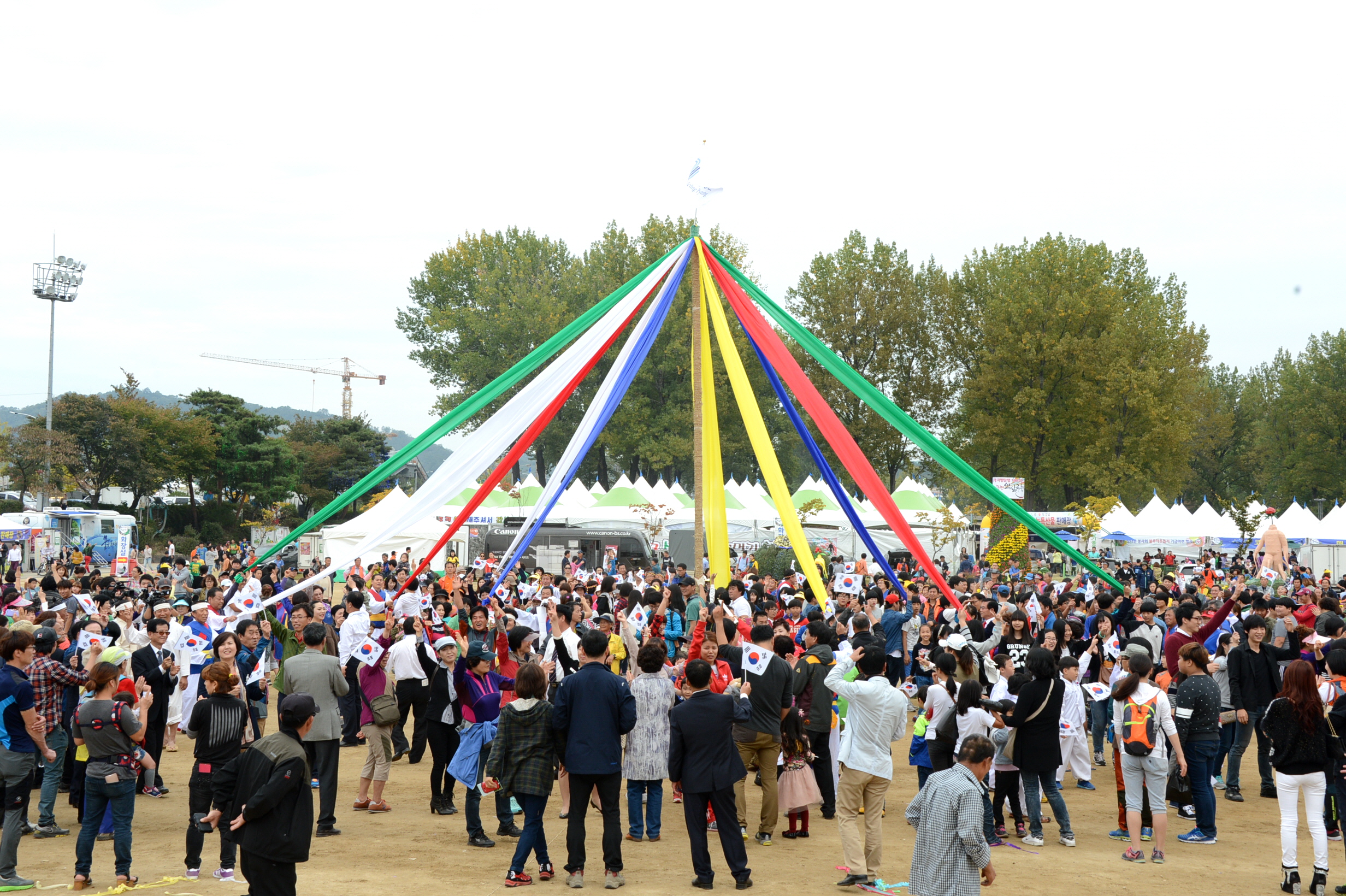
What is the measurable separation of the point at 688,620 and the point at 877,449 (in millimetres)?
34226

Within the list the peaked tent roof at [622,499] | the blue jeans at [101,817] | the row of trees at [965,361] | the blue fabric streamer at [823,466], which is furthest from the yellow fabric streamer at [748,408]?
the row of trees at [965,361]

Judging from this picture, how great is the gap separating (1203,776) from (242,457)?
49.4m

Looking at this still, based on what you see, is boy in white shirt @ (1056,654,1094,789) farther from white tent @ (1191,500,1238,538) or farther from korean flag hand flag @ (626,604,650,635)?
white tent @ (1191,500,1238,538)

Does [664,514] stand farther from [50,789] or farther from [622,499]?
[50,789]

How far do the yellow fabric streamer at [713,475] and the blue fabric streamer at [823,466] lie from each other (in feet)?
2.15

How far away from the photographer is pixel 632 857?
7402 mm

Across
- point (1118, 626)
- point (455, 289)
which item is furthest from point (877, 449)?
point (1118, 626)

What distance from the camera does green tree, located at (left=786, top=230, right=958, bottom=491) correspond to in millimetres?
44281

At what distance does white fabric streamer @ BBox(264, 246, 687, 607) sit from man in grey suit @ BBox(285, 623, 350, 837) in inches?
49.1

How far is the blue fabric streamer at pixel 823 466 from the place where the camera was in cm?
1140

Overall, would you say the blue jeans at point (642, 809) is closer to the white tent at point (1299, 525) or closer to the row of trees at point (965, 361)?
the white tent at point (1299, 525)

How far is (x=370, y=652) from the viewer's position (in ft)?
28.9

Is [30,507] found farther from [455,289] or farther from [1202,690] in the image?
[1202,690]

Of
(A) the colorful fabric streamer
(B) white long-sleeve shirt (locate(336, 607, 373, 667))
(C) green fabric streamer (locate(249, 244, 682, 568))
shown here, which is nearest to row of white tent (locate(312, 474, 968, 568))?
(A) the colorful fabric streamer
